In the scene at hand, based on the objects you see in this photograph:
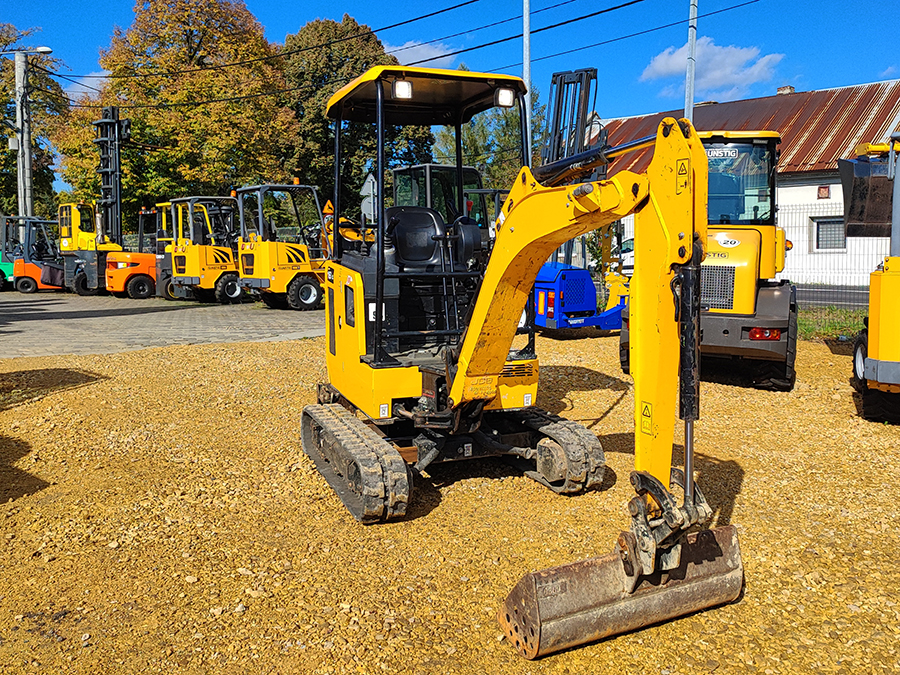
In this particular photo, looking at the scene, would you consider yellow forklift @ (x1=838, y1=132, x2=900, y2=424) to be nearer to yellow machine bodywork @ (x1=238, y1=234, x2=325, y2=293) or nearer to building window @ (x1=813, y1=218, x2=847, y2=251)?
yellow machine bodywork @ (x1=238, y1=234, x2=325, y2=293)

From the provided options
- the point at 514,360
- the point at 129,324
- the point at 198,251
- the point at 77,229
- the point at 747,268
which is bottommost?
the point at 129,324

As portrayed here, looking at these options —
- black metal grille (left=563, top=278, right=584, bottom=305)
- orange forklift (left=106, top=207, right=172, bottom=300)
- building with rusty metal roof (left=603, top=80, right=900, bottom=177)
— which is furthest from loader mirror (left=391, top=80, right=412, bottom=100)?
building with rusty metal roof (left=603, top=80, right=900, bottom=177)

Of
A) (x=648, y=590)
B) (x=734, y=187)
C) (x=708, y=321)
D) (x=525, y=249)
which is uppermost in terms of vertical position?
(x=734, y=187)

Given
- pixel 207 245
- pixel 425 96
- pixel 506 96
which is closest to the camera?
pixel 506 96

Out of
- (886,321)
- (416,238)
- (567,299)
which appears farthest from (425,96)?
(567,299)

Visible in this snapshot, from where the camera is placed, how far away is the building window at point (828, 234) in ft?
72.3

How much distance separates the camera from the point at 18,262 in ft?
79.6

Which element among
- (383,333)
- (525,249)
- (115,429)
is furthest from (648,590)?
(115,429)

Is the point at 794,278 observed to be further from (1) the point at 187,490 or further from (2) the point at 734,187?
(1) the point at 187,490

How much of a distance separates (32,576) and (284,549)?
1.36 meters

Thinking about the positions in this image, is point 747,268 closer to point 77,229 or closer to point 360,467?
point 360,467

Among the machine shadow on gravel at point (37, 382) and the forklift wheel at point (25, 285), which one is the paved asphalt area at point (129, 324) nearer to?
the machine shadow on gravel at point (37, 382)

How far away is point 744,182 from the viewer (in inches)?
375

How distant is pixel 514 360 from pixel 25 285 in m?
23.5
